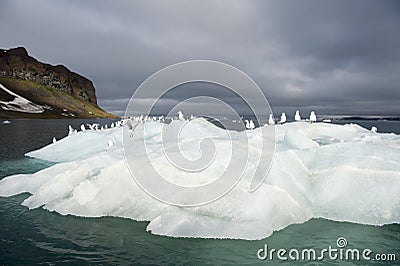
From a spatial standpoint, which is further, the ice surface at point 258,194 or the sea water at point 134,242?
the ice surface at point 258,194

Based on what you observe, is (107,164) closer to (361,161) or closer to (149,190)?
(149,190)

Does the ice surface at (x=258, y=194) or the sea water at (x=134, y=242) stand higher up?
the ice surface at (x=258, y=194)

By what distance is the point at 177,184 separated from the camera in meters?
13.1

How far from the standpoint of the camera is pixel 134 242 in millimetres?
10703

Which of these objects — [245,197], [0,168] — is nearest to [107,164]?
[245,197]

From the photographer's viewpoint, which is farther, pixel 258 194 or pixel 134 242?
pixel 258 194

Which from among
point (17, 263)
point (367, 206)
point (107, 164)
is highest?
point (107, 164)

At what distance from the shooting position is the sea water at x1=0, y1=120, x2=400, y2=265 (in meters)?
9.55

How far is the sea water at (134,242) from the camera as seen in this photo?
9555mm

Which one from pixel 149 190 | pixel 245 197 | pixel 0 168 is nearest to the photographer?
pixel 245 197

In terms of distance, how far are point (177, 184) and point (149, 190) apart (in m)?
1.19

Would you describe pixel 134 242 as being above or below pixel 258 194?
below

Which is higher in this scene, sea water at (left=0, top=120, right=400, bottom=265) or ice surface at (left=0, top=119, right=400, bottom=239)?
ice surface at (left=0, top=119, right=400, bottom=239)

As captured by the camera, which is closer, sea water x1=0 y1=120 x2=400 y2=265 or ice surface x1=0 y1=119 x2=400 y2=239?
sea water x1=0 y1=120 x2=400 y2=265
